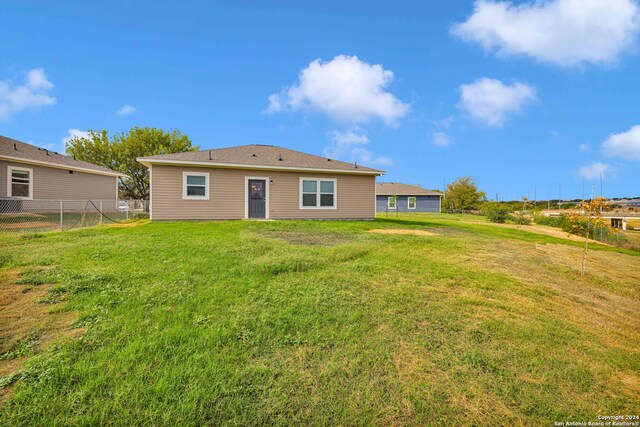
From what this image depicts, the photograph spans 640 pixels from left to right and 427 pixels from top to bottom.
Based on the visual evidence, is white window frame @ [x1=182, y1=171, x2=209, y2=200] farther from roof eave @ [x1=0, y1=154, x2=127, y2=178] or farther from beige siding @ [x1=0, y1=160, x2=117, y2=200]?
beige siding @ [x1=0, y1=160, x2=117, y2=200]

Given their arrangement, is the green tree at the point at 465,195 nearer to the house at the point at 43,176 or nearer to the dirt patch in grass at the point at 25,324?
the house at the point at 43,176

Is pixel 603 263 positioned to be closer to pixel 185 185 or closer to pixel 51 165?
pixel 185 185

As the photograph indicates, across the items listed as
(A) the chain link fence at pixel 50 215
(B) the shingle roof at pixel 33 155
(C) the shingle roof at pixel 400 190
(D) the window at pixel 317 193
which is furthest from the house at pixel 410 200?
(B) the shingle roof at pixel 33 155

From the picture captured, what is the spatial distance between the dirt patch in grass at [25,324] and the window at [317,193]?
11383 mm

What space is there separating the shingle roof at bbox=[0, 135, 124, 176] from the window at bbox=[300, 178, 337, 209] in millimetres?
13811

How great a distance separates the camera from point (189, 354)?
9.07ft

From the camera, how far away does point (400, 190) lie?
40719mm

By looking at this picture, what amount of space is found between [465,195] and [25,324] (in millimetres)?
44257

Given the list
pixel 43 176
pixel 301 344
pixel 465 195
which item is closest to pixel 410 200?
pixel 465 195

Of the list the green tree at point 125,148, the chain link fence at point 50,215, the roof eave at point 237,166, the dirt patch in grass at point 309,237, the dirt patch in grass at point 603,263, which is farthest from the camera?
the green tree at point 125,148

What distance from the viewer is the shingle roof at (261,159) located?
1317 cm

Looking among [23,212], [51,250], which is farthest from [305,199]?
[23,212]

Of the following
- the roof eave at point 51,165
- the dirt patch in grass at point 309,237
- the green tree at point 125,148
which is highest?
the green tree at point 125,148

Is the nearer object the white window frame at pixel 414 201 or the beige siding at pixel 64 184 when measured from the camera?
the beige siding at pixel 64 184
